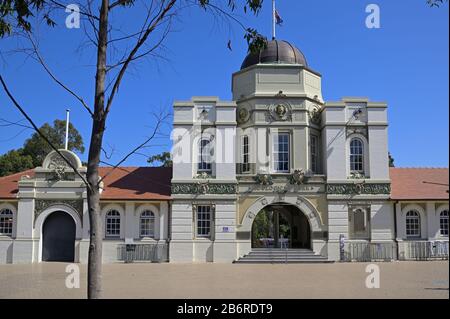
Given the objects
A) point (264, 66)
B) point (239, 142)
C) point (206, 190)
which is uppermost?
point (264, 66)

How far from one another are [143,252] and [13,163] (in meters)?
23.2

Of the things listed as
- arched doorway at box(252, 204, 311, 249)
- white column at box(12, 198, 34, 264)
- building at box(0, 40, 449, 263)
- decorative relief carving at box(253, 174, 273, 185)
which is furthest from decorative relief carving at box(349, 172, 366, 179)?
white column at box(12, 198, 34, 264)

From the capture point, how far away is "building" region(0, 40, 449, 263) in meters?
27.8

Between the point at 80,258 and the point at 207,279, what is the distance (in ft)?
36.7

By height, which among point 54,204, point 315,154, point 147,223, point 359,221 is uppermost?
point 315,154

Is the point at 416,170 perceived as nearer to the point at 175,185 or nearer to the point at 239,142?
the point at 239,142

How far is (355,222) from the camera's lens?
2816cm

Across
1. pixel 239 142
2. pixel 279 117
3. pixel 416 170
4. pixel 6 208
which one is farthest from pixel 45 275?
pixel 416 170

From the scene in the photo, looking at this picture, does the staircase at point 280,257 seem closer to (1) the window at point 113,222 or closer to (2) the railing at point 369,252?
(2) the railing at point 369,252

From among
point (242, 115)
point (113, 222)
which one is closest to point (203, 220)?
point (113, 222)

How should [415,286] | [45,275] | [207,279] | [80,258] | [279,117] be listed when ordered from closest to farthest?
[415,286] < [207,279] < [45,275] < [80,258] < [279,117]

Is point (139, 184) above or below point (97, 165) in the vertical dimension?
above

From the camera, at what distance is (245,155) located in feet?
96.6

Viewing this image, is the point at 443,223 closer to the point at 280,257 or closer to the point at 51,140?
the point at 280,257
